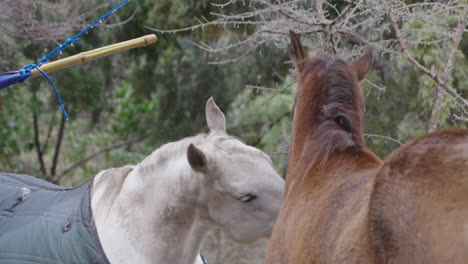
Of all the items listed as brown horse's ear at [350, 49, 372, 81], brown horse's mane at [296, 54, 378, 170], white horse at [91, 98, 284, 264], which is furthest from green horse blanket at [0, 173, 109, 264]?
brown horse's ear at [350, 49, 372, 81]

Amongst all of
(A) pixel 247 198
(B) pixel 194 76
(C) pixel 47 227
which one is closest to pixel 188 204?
(A) pixel 247 198

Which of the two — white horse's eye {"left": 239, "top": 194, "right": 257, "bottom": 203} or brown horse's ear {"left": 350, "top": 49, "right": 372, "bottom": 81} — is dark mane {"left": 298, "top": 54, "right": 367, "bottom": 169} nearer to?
brown horse's ear {"left": 350, "top": 49, "right": 372, "bottom": 81}

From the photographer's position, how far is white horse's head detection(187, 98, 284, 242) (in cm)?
258

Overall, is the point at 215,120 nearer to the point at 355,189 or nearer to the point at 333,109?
the point at 333,109

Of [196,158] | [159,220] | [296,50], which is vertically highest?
[296,50]

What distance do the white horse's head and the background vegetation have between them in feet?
2.77

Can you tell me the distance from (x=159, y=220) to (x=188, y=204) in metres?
0.14

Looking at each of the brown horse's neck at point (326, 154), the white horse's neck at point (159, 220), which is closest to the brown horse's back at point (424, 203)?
the brown horse's neck at point (326, 154)

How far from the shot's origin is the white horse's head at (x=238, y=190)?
258cm

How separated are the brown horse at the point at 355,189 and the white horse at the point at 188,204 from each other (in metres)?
0.32

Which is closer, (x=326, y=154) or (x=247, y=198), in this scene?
(x=326, y=154)

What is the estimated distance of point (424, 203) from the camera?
1410 mm

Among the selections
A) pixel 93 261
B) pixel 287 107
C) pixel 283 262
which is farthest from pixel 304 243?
pixel 287 107

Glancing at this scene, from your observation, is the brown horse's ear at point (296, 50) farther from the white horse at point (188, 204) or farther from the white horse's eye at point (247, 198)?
the white horse's eye at point (247, 198)
